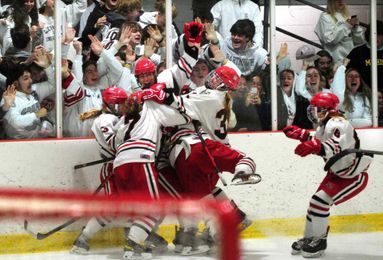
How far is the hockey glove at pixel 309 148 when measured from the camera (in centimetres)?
511

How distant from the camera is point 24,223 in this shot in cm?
152

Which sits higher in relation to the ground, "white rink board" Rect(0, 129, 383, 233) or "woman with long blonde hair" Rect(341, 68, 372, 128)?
"woman with long blonde hair" Rect(341, 68, 372, 128)

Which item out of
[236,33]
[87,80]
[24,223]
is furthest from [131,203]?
[236,33]

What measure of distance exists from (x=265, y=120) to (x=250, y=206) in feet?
2.20

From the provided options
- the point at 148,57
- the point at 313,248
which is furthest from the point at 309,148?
the point at 148,57

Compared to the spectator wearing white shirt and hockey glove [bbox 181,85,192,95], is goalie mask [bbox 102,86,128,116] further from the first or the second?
the spectator wearing white shirt

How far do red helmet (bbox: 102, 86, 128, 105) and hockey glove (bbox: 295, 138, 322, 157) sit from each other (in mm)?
1211

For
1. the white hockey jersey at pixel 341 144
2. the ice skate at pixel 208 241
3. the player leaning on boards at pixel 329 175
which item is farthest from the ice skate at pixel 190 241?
the player leaning on boards at pixel 329 175

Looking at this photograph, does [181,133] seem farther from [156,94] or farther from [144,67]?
[144,67]

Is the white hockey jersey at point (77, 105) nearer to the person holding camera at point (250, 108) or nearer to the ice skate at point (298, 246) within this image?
the person holding camera at point (250, 108)

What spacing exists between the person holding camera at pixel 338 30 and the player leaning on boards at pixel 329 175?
1385 millimetres

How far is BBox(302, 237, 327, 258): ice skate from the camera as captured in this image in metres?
5.42

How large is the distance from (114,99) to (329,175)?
1.43 m

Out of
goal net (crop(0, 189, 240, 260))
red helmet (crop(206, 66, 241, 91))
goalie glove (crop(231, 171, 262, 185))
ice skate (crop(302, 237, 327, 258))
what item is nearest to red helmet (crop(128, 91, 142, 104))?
red helmet (crop(206, 66, 241, 91))
